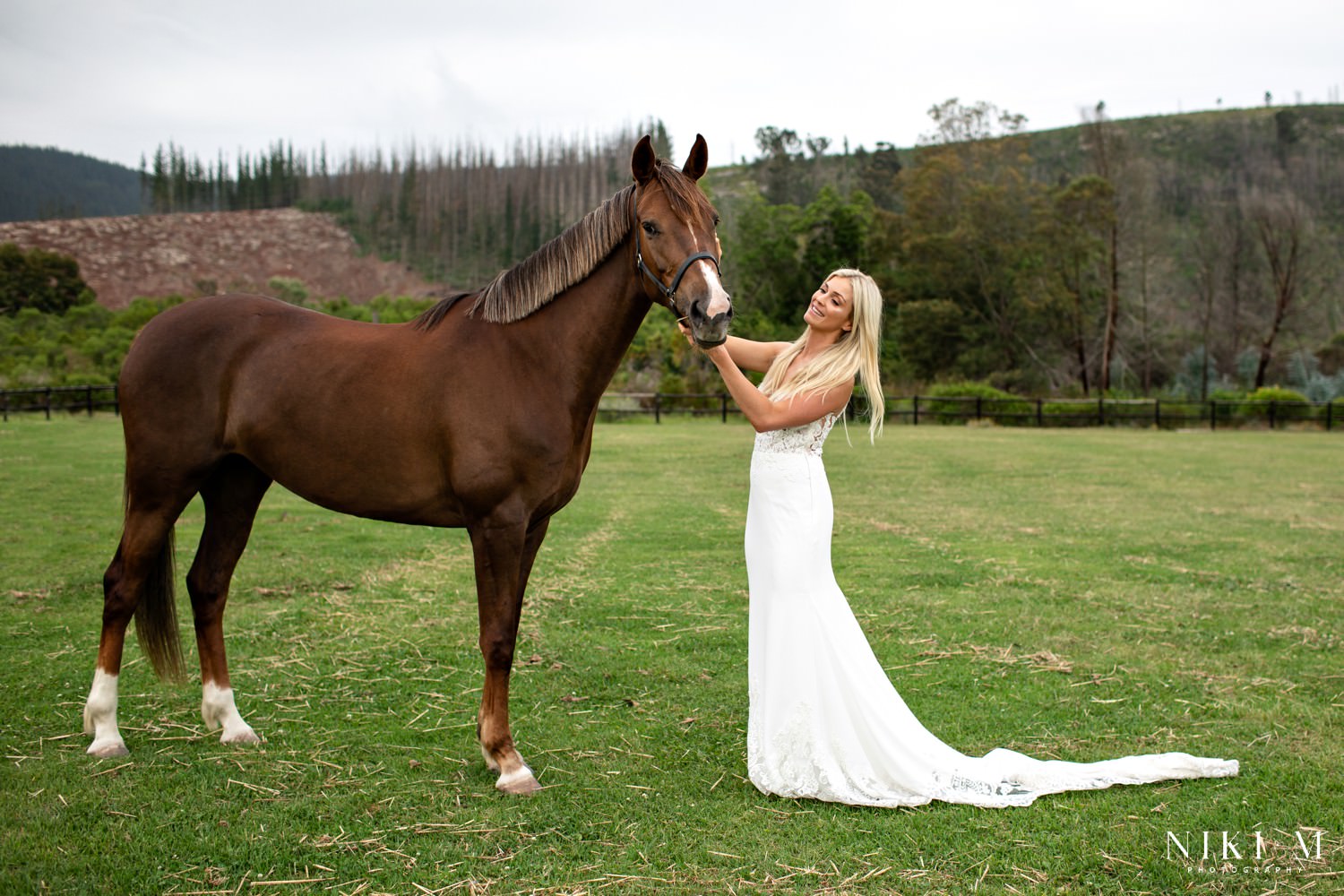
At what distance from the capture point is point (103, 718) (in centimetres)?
364

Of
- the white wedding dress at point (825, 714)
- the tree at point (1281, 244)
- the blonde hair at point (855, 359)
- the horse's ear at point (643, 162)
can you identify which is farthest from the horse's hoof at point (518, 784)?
the tree at point (1281, 244)

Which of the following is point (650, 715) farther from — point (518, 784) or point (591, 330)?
point (591, 330)

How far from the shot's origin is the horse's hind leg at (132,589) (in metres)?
3.65

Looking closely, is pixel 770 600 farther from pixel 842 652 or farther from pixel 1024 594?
pixel 1024 594

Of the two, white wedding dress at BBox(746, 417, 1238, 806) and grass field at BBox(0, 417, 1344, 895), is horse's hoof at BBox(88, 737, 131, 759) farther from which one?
white wedding dress at BBox(746, 417, 1238, 806)

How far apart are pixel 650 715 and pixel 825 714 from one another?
44.7 inches

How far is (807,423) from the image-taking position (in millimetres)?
3455

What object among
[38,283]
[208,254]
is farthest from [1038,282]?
[208,254]

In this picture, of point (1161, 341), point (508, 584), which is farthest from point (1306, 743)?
point (1161, 341)

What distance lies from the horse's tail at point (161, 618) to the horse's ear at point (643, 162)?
8.36 feet

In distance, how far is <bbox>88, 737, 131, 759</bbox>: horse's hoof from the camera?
3566 mm

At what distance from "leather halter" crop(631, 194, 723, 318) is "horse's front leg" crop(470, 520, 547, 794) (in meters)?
1.04

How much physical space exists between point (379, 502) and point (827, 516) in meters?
1.84

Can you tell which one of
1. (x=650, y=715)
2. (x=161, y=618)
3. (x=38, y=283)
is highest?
(x=38, y=283)
